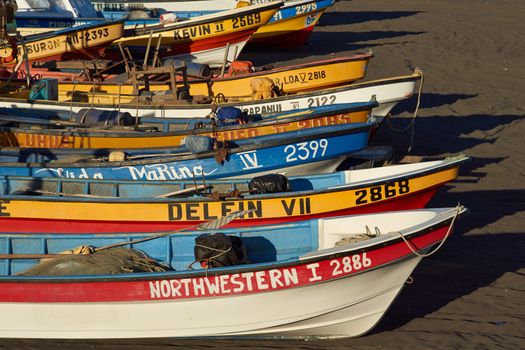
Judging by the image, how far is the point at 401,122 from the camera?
20.3 meters

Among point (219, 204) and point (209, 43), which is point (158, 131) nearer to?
point (219, 204)

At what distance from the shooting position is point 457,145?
18875mm

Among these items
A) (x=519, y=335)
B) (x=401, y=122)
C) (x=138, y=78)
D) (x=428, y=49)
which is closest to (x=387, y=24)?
(x=428, y=49)

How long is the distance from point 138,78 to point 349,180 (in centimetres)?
679

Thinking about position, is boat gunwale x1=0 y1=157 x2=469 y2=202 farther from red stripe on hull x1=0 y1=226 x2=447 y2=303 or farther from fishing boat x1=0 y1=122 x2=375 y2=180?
red stripe on hull x1=0 y1=226 x2=447 y2=303

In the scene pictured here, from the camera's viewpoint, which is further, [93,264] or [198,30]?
[198,30]

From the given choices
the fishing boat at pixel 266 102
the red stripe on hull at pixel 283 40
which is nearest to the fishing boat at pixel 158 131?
the fishing boat at pixel 266 102

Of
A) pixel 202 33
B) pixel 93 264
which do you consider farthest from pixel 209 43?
pixel 93 264

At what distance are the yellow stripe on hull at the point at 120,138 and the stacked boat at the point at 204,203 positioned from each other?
0.07 ft

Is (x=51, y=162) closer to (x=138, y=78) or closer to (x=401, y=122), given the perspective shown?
(x=138, y=78)

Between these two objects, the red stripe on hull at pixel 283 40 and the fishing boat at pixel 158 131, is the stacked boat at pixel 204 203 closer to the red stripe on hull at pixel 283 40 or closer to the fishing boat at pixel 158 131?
the fishing boat at pixel 158 131

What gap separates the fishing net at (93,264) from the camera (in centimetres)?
1091

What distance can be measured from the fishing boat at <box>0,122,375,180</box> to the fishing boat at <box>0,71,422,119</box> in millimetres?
2299

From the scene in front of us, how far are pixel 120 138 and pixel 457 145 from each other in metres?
6.19
